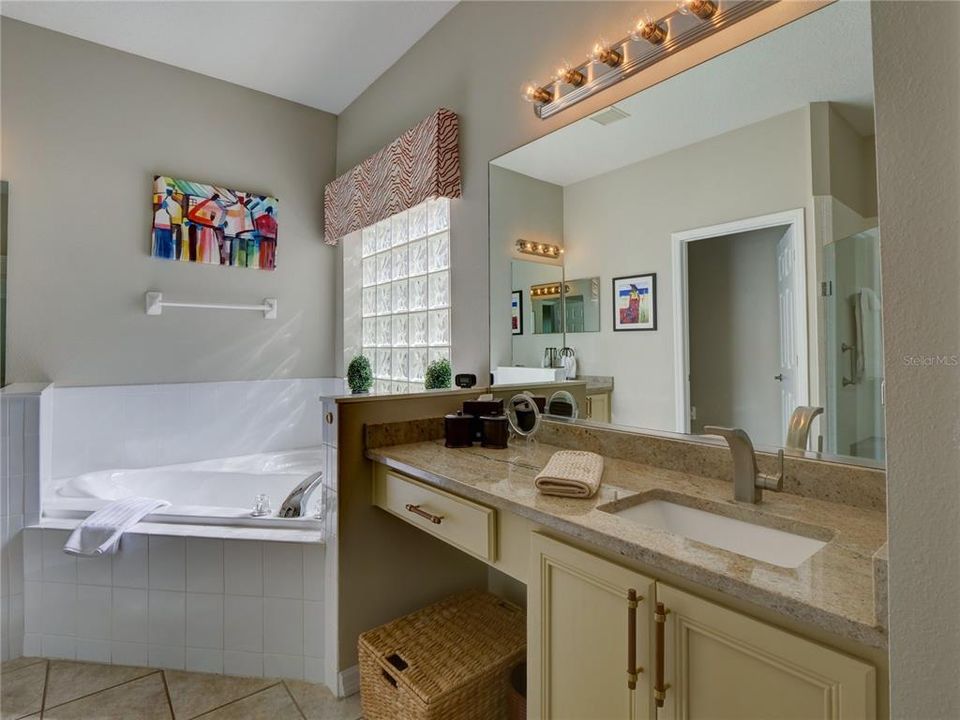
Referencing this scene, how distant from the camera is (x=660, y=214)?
58.8 inches

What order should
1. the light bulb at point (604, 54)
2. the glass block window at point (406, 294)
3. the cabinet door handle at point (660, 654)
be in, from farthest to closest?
the glass block window at point (406, 294), the light bulb at point (604, 54), the cabinet door handle at point (660, 654)

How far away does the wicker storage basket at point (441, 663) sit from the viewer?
54.4 inches

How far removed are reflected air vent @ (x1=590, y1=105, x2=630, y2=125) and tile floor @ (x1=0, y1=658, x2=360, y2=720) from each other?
213 cm

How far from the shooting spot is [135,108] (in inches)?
107

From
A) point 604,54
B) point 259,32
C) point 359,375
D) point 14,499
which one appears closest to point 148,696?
point 14,499

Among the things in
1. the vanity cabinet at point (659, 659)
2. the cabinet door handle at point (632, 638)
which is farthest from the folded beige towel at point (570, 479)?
the cabinet door handle at point (632, 638)

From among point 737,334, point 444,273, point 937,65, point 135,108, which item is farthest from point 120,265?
point 937,65

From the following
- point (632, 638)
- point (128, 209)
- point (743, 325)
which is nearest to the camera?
point (632, 638)

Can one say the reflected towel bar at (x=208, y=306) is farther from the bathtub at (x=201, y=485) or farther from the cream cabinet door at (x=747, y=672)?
the cream cabinet door at (x=747, y=672)

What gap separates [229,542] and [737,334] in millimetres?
1848

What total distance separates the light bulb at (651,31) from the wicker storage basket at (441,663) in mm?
1861

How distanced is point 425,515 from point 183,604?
1.15m

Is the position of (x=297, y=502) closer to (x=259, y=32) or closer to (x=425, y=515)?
(x=425, y=515)

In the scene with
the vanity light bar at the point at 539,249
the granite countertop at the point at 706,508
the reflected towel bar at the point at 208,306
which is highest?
the vanity light bar at the point at 539,249
